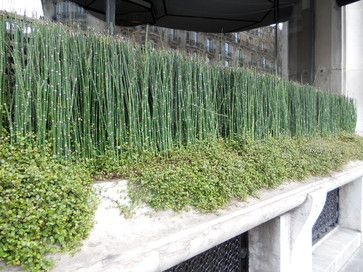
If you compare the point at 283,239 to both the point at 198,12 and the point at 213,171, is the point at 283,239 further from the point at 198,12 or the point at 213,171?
the point at 198,12

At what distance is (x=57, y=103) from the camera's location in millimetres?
1857

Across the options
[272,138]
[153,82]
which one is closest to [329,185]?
[272,138]

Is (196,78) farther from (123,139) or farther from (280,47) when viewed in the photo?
(280,47)

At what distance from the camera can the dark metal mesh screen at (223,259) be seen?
244cm

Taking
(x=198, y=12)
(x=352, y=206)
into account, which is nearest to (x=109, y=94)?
(x=352, y=206)

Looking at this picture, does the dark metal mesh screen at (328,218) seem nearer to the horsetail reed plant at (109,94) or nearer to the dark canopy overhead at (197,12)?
the horsetail reed plant at (109,94)

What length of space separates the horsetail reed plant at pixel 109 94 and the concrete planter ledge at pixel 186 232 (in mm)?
401

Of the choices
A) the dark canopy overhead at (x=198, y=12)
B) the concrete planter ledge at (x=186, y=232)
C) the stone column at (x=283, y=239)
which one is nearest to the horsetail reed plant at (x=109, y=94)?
the concrete planter ledge at (x=186, y=232)

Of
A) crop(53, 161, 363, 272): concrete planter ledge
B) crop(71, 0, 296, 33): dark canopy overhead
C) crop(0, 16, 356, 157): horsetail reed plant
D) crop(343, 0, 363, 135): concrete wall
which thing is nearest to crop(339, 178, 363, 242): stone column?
crop(53, 161, 363, 272): concrete planter ledge

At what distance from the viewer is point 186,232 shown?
72.1 inches

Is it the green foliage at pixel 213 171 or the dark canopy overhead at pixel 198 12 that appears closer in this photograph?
the green foliage at pixel 213 171

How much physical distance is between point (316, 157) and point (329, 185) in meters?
0.46

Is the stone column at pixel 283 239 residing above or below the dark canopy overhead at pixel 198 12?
below

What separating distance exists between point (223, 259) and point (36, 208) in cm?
182
